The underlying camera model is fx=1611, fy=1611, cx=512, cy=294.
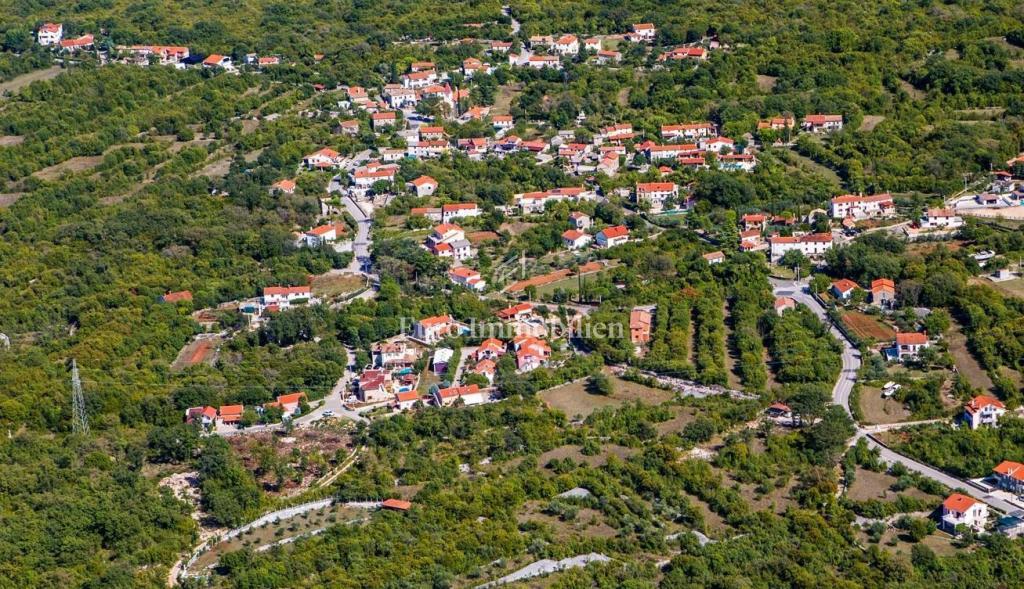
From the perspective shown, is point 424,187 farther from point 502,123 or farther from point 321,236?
point 502,123

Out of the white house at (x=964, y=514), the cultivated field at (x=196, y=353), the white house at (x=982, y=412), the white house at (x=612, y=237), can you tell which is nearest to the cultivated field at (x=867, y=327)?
the white house at (x=982, y=412)

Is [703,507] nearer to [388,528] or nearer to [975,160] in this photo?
[388,528]

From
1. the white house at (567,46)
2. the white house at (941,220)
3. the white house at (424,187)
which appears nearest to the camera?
the white house at (941,220)

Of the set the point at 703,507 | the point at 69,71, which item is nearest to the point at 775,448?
the point at 703,507

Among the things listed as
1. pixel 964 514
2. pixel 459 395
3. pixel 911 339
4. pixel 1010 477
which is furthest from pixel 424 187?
pixel 964 514

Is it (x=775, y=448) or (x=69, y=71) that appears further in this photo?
(x=69, y=71)

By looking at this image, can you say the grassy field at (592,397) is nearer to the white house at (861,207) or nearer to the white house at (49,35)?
the white house at (861,207)
